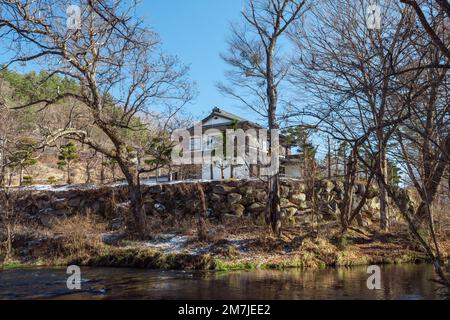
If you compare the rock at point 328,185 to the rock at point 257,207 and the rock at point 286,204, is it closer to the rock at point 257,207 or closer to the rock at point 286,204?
the rock at point 286,204

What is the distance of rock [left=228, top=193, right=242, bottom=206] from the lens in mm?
19000

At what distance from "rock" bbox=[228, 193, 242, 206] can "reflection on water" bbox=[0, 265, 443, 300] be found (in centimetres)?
655

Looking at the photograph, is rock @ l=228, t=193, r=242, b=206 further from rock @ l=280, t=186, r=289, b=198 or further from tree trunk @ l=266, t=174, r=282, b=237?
tree trunk @ l=266, t=174, r=282, b=237

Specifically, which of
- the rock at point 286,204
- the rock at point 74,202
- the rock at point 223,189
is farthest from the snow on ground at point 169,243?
the rock at point 74,202

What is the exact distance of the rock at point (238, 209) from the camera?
733 inches

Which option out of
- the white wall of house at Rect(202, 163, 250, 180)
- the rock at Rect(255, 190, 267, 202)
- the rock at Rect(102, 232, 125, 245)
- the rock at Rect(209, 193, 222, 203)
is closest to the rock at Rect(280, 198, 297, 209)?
the rock at Rect(255, 190, 267, 202)

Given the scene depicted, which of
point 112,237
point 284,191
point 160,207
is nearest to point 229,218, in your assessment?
point 284,191

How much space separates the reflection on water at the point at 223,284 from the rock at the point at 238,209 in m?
6.08

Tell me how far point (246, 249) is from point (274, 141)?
439 cm

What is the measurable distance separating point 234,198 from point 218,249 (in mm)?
4798
